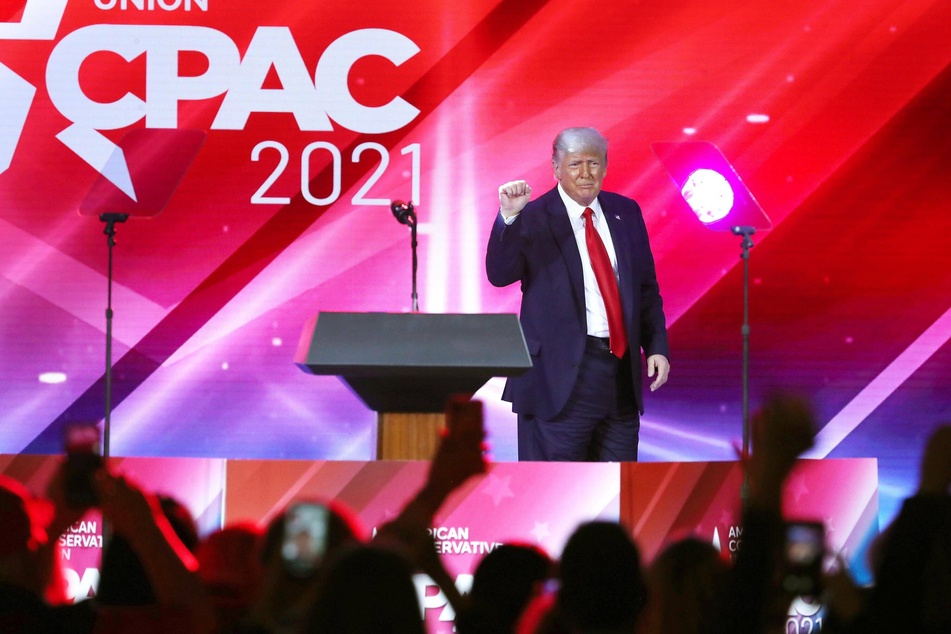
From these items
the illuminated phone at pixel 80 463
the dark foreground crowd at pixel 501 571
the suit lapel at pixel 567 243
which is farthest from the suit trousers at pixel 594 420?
the illuminated phone at pixel 80 463

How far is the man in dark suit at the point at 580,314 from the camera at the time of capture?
11.5 feet

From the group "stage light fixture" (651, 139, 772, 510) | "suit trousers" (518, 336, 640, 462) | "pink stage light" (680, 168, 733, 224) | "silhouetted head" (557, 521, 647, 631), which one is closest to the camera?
"silhouetted head" (557, 521, 647, 631)

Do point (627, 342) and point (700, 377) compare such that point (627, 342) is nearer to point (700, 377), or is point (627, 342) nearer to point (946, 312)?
point (700, 377)

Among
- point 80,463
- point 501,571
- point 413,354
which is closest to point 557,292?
point 413,354

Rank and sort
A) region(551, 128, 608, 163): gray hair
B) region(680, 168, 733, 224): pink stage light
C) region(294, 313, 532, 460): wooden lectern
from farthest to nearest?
1. region(680, 168, 733, 224): pink stage light
2. region(551, 128, 608, 163): gray hair
3. region(294, 313, 532, 460): wooden lectern

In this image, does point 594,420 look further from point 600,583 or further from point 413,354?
point 600,583

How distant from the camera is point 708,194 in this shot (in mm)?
4426

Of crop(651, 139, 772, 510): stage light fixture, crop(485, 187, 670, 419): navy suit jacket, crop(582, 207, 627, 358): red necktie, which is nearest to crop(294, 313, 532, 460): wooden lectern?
crop(485, 187, 670, 419): navy suit jacket

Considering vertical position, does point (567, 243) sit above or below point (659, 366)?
above

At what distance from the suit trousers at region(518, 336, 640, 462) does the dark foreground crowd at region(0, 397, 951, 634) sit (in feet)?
6.19

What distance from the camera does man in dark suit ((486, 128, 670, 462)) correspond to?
350cm

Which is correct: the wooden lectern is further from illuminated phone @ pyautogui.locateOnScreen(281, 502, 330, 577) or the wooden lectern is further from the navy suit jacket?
illuminated phone @ pyautogui.locateOnScreen(281, 502, 330, 577)

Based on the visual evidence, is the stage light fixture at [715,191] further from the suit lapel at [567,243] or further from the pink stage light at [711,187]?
the suit lapel at [567,243]

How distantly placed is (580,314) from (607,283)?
13 cm
